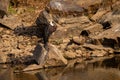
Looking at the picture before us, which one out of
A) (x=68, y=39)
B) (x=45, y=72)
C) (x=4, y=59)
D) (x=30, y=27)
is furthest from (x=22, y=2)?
(x=45, y=72)

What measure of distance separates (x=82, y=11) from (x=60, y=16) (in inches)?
45.0

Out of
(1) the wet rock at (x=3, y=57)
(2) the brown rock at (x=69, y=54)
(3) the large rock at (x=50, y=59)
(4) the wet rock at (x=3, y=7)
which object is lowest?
(1) the wet rock at (x=3, y=57)

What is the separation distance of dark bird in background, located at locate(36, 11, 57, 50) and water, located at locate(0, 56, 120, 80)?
326 centimetres

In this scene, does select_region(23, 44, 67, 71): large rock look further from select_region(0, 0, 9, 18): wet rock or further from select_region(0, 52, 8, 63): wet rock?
select_region(0, 0, 9, 18): wet rock

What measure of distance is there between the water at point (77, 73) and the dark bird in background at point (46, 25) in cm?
326

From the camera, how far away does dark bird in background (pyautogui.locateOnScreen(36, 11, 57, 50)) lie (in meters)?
17.2

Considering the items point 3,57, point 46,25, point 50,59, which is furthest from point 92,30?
point 3,57

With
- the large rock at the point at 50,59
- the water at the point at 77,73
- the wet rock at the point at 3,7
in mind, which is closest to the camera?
the water at the point at 77,73

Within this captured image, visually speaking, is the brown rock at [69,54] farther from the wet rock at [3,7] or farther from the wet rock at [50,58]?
the wet rock at [3,7]

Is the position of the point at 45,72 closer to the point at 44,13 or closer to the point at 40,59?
the point at 40,59

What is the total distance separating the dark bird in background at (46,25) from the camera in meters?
17.2

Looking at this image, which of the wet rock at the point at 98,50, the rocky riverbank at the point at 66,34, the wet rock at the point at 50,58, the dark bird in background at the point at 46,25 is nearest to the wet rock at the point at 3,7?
the rocky riverbank at the point at 66,34

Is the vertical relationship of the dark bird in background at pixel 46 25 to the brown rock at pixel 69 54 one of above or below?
above

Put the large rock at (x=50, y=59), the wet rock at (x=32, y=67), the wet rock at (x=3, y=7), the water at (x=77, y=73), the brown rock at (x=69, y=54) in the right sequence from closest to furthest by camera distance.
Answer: the water at (x=77, y=73)
the wet rock at (x=32, y=67)
the large rock at (x=50, y=59)
the brown rock at (x=69, y=54)
the wet rock at (x=3, y=7)
